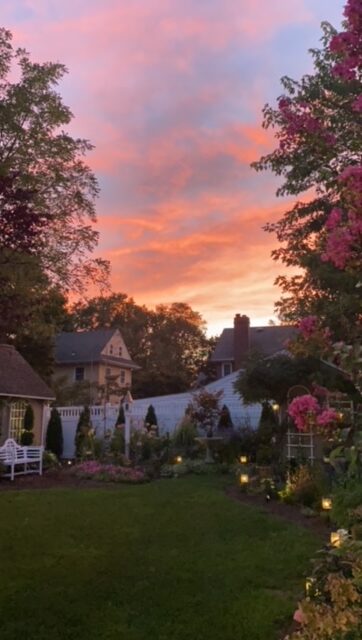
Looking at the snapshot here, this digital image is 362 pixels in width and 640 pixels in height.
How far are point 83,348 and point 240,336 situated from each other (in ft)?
38.9

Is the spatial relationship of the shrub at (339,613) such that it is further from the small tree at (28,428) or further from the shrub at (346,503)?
the small tree at (28,428)

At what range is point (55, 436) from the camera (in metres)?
20.4

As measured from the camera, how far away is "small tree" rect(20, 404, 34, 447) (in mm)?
17656

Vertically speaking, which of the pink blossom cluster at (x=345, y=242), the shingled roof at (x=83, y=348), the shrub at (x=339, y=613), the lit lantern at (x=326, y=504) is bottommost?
the lit lantern at (x=326, y=504)

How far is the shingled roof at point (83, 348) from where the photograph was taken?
39000 millimetres

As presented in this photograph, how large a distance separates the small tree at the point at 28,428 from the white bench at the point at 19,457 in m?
1.42

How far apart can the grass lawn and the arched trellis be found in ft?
12.1

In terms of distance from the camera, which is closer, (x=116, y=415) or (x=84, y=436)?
(x=84, y=436)

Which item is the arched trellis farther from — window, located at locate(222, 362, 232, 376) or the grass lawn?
window, located at locate(222, 362, 232, 376)

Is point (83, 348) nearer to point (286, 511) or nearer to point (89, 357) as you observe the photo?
point (89, 357)

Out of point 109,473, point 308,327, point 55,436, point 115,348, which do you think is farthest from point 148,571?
point 115,348

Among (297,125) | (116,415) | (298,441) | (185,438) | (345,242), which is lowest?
(185,438)

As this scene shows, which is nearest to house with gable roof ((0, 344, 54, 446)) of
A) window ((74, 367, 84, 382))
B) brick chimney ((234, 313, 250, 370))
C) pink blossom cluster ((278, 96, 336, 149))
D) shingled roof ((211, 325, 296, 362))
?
pink blossom cluster ((278, 96, 336, 149))

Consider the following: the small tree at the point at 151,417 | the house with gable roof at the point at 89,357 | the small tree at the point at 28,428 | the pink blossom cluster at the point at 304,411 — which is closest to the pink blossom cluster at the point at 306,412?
the pink blossom cluster at the point at 304,411
